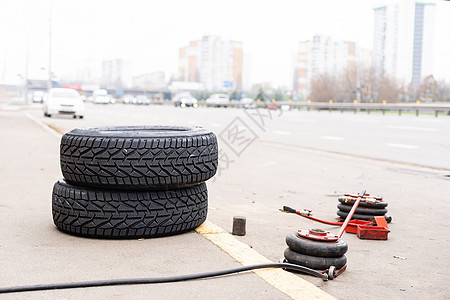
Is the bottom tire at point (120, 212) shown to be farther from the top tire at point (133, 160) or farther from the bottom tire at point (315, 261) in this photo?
the bottom tire at point (315, 261)

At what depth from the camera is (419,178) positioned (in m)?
8.84

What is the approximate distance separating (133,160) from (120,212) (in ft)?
1.32

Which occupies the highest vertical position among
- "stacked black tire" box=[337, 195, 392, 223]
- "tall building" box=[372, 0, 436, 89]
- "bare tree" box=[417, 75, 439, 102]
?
"tall building" box=[372, 0, 436, 89]

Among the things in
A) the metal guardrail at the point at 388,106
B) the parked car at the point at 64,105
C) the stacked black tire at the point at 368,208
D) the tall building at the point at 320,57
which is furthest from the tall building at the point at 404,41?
the stacked black tire at the point at 368,208

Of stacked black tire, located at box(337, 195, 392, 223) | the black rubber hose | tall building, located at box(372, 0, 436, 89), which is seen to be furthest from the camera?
tall building, located at box(372, 0, 436, 89)

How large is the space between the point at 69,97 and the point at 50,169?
21.1 m

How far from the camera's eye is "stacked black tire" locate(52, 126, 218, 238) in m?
4.13

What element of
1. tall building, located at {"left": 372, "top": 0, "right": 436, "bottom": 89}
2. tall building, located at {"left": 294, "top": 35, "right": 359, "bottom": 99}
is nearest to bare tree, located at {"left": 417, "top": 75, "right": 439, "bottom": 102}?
tall building, located at {"left": 372, "top": 0, "right": 436, "bottom": 89}

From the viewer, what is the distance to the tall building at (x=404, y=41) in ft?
178

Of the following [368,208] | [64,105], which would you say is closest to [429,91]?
[64,105]

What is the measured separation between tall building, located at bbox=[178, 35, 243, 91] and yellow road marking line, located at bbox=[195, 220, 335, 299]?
136659 mm

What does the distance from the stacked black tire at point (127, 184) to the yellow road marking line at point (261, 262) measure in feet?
0.94

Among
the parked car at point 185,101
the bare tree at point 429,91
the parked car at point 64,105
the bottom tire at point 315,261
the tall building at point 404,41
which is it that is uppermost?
the tall building at point 404,41

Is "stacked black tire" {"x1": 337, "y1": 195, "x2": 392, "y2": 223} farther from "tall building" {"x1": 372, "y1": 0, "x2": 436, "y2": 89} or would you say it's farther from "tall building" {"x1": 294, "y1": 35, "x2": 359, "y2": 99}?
"tall building" {"x1": 294, "y1": 35, "x2": 359, "y2": 99}
